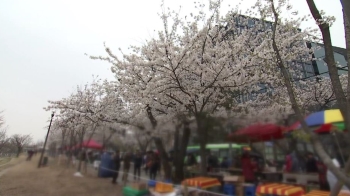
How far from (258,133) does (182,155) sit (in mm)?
1006

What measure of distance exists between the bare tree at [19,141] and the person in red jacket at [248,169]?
3.32m

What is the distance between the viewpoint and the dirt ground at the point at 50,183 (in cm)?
332

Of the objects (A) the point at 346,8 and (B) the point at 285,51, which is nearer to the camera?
(A) the point at 346,8

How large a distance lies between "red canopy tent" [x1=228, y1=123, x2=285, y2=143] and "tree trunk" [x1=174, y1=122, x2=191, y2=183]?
0.56 m

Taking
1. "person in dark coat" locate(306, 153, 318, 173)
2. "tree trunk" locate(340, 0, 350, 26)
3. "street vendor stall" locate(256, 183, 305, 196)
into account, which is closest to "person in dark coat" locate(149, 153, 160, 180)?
"street vendor stall" locate(256, 183, 305, 196)

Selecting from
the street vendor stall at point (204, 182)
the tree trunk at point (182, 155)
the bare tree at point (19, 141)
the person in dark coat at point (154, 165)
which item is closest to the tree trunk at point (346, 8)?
the tree trunk at point (182, 155)

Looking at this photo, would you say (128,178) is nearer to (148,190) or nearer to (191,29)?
(148,190)

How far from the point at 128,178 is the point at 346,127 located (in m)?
2.82

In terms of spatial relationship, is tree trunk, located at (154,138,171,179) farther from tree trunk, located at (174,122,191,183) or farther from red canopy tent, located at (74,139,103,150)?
red canopy tent, located at (74,139,103,150)

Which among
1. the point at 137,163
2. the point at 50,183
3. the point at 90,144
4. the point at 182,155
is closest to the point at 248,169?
the point at 182,155

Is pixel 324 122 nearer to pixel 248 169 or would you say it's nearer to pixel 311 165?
pixel 311 165

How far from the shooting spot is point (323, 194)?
246 cm

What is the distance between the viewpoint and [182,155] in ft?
9.91

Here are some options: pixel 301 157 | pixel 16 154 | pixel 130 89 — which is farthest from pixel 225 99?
pixel 16 154
